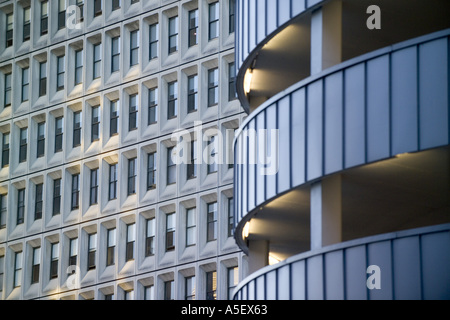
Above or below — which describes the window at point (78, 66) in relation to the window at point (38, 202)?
above

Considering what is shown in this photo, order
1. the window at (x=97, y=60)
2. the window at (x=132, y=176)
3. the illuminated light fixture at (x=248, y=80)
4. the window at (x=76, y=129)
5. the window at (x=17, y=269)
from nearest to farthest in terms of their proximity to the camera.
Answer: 1. the illuminated light fixture at (x=248, y=80)
2. the window at (x=132, y=176)
3. the window at (x=76, y=129)
4. the window at (x=97, y=60)
5. the window at (x=17, y=269)

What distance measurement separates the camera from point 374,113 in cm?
2444

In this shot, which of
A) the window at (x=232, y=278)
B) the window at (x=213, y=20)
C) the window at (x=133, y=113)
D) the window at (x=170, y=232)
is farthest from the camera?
the window at (x=133, y=113)

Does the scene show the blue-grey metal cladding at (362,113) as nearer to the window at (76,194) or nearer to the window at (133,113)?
the window at (133,113)

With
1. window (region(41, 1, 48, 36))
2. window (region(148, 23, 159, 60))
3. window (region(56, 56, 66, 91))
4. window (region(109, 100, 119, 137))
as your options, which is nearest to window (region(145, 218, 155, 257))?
window (region(109, 100, 119, 137))

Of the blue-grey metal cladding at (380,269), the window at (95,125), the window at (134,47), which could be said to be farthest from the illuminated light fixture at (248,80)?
the window at (95,125)

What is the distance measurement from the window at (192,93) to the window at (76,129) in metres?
7.81

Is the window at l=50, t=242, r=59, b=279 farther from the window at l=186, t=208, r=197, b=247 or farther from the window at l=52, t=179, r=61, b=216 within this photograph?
the window at l=186, t=208, r=197, b=247

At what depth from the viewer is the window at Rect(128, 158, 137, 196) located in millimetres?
69000

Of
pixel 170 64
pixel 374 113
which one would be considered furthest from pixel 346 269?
pixel 170 64

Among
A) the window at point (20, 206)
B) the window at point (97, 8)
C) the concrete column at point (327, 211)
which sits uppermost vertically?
the window at point (97, 8)

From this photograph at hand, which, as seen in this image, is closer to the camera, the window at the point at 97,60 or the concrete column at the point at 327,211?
the concrete column at the point at 327,211

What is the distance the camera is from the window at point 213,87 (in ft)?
217

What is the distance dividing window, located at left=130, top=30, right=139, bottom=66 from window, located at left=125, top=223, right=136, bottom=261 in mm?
8571
